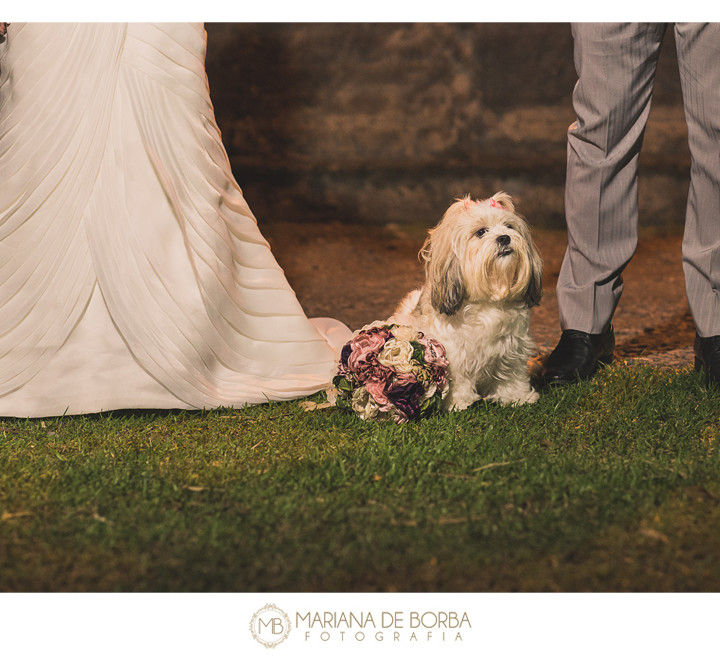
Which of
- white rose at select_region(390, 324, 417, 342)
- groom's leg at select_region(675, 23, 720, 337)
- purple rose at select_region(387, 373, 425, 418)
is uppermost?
groom's leg at select_region(675, 23, 720, 337)

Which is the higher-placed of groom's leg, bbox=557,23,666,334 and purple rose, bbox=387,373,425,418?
groom's leg, bbox=557,23,666,334

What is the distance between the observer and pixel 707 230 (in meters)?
3.38

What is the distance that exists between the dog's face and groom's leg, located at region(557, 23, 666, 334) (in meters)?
0.70

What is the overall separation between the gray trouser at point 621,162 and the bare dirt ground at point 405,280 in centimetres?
56

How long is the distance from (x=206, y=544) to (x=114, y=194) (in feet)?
5.60

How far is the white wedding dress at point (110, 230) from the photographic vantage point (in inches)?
123

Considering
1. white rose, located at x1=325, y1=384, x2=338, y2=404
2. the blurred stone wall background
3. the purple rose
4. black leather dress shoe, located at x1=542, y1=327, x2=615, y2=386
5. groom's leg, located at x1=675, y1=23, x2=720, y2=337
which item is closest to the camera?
the purple rose

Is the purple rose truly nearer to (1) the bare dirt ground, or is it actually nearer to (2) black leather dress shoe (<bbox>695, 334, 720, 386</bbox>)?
(2) black leather dress shoe (<bbox>695, 334, 720, 386</bbox>)

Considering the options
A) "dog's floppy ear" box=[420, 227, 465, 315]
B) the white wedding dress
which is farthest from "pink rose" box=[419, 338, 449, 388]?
the white wedding dress

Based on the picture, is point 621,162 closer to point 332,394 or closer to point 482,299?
point 482,299

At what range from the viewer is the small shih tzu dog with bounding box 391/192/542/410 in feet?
9.36

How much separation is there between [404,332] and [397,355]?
115 millimetres

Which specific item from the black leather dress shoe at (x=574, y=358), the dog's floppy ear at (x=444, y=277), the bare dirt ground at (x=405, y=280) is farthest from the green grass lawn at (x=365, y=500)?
the bare dirt ground at (x=405, y=280)

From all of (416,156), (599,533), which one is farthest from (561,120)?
(599,533)
